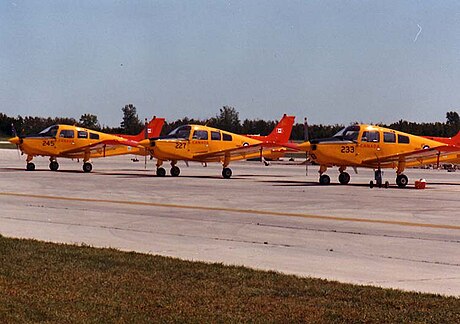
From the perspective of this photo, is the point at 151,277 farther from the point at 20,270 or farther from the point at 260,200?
the point at 260,200

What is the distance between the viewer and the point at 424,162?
1262 inches

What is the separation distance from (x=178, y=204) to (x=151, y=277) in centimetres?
1101

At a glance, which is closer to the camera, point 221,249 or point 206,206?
point 221,249

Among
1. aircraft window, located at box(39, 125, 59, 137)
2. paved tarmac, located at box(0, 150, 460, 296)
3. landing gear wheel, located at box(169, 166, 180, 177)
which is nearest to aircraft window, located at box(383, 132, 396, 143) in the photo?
paved tarmac, located at box(0, 150, 460, 296)

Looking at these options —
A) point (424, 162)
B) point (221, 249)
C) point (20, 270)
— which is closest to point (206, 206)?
point (221, 249)

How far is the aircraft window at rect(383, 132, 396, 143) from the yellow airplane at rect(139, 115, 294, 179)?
751 cm

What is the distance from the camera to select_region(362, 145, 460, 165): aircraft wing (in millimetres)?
31016

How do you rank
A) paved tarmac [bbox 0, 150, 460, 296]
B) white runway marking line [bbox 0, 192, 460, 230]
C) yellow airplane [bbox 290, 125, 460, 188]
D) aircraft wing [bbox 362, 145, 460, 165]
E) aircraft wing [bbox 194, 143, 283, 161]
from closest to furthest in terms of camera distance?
paved tarmac [bbox 0, 150, 460, 296]
white runway marking line [bbox 0, 192, 460, 230]
aircraft wing [bbox 362, 145, 460, 165]
yellow airplane [bbox 290, 125, 460, 188]
aircraft wing [bbox 194, 143, 283, 161]

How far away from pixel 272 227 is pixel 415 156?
17.3 meters

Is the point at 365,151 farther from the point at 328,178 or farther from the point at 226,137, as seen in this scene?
the point at 226,137

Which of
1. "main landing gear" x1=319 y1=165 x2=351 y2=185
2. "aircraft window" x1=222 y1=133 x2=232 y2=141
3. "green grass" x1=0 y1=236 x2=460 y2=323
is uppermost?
"aircraft window" x1=222 y1=133 x2=232 y2=141

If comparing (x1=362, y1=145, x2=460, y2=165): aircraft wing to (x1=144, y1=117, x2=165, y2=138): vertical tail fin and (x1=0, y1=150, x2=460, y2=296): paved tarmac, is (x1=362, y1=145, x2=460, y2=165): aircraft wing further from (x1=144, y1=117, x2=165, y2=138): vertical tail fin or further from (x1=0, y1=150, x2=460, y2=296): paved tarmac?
(x1=144, y1=117, x2=165, y2=138): vertical tail fin

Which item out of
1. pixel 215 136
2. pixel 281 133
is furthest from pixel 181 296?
pixel 281 133

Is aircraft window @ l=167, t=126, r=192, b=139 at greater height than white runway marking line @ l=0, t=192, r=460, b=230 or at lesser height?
greater
